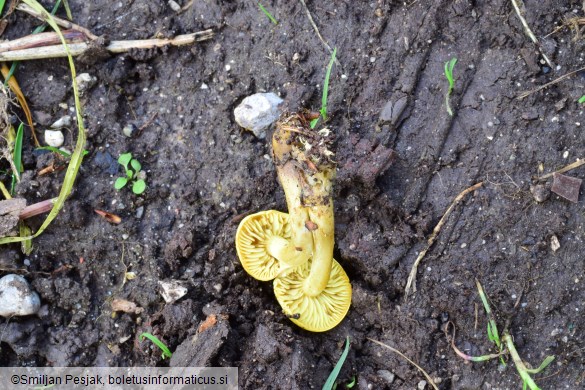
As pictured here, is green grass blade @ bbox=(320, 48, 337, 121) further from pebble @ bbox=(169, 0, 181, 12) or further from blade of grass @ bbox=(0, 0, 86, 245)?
blade of grass @ bbox=(0, 0, 86, 245)

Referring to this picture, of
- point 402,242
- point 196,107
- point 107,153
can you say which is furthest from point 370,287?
point 107,153

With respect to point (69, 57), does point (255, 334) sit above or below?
below

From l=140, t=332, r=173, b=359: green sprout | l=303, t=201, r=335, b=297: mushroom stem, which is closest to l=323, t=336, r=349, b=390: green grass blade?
l=303, t=201, r=335, b=297: mushroom stem

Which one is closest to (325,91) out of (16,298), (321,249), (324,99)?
(324,99)

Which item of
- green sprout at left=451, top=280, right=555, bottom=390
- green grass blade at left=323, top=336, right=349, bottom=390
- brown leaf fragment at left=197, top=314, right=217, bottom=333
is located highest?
brown leaf fragment at left=197, top=314, right=217, bottom=333

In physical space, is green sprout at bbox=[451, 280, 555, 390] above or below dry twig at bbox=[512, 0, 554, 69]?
below

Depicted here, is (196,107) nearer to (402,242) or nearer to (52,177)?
(52,177)
